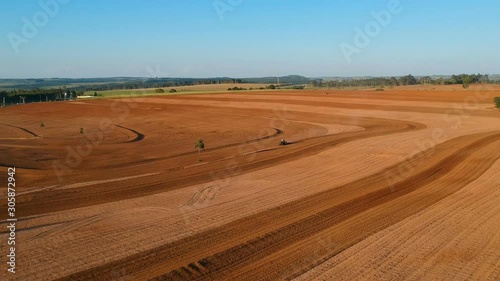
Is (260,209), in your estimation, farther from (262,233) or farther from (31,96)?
(31,96)

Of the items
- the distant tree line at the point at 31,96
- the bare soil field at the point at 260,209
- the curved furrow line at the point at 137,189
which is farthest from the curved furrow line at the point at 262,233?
the distant tree line at the point at 31,96

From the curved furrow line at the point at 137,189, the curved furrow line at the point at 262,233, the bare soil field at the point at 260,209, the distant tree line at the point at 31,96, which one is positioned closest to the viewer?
the curved furrow line at the point at 262,233

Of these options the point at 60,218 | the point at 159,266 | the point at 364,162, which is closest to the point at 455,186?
the point at 364,162

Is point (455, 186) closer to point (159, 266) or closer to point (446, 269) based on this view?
point (446, 269)

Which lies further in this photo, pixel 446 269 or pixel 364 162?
pixel 364 162

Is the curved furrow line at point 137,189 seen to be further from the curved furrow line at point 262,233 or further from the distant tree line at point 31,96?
the distant tree line at point 31,96

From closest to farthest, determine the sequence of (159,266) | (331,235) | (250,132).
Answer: (159,266) → (331,235) → (250,132)

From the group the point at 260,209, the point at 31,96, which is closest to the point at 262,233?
the point at 260,209

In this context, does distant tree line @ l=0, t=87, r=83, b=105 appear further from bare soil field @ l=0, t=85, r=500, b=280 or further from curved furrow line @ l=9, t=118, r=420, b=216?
curved furrow line @ l=9, t=118, r=420, b=216
